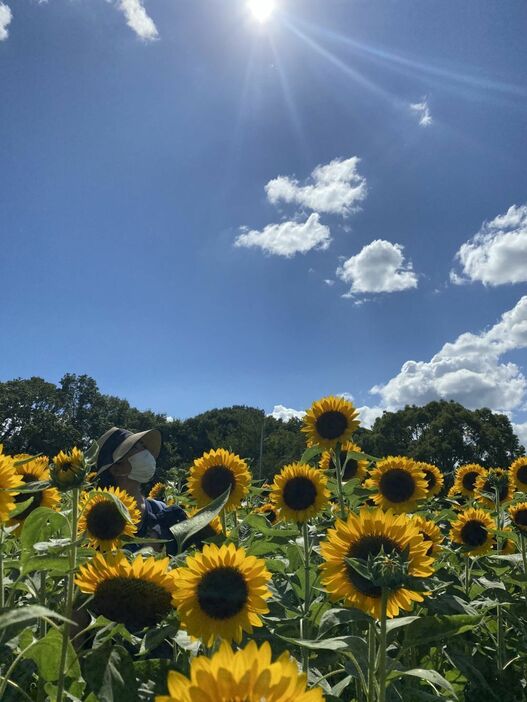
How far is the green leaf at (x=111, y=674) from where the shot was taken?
140 centimetres

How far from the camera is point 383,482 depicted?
483 centimetres

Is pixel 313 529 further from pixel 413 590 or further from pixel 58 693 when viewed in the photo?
pixel 58 693

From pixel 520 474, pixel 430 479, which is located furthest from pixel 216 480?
pixel 520 474

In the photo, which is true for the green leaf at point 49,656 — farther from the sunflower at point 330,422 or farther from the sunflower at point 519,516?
the sunflower at point 519,516

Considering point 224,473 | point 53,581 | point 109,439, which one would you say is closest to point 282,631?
point 53,581

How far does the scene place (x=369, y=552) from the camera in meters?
2.05

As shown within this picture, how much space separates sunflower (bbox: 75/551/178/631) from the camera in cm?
164

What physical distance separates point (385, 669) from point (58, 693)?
871 millimetres

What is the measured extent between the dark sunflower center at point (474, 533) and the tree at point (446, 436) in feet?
110

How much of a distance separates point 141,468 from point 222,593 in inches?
118

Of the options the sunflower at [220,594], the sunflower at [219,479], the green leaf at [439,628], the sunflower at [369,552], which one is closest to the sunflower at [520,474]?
the sunflower at [219,479]

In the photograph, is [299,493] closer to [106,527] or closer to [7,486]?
[106,527]

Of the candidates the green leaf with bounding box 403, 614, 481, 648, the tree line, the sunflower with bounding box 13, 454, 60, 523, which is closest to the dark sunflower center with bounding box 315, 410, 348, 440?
the sunflower with bounding box 13, 454, 60, 523

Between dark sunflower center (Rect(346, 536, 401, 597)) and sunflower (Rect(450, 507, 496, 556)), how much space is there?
2.56 m
